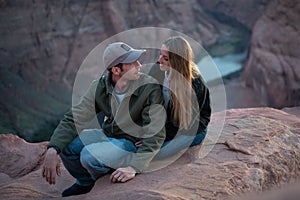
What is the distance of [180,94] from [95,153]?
573mm

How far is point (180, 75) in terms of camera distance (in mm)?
2484

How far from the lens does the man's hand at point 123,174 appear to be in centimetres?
234

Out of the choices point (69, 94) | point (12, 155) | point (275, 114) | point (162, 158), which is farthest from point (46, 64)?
point (162, 158)

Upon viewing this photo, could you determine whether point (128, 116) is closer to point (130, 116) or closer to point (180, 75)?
point (130, 116)

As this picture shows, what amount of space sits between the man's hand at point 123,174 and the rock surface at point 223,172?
3 cm

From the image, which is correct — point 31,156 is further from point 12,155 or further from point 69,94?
point 69,94

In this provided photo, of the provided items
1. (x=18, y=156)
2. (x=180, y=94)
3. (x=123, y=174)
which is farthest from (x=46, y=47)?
(x=123, y=174)

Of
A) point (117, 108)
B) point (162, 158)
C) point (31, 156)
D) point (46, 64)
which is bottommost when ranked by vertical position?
point (46, 64)

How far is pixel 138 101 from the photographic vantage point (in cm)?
242

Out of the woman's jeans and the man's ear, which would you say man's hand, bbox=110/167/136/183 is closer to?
the woman's jeans

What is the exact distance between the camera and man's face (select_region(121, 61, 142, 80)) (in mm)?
2434

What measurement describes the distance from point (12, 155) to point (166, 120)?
2.18 m

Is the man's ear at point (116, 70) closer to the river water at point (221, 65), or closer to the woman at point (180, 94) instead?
the woman at point (180, 94)

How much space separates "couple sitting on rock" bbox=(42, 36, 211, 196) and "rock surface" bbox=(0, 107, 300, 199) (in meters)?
0.13
